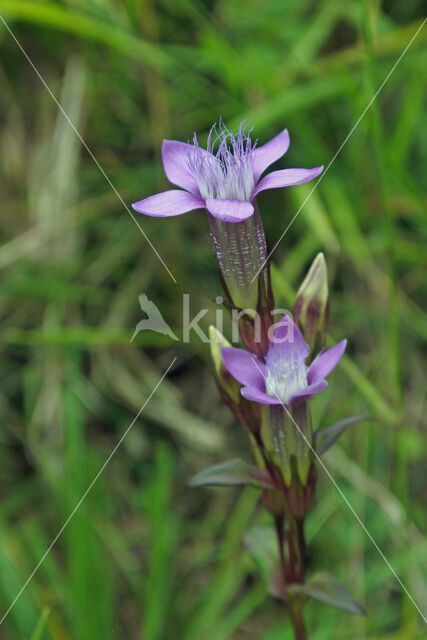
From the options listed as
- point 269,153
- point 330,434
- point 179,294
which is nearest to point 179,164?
point 269,153

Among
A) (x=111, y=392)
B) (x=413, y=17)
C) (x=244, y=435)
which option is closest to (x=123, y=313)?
(x=111, y=392)

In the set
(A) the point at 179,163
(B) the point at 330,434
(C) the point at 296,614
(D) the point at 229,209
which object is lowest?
(C) the point at 296,614

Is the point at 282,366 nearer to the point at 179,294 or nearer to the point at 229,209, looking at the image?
the point at 229,209

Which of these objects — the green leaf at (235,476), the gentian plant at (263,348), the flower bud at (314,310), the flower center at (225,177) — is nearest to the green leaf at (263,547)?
the gentian plant at (263,348)

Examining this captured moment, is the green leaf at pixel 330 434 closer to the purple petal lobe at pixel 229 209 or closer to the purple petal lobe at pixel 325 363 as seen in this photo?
the purple petal lobe at pixel 325 363

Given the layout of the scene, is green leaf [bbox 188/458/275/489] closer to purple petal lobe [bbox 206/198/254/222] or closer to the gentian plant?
the gentian plant

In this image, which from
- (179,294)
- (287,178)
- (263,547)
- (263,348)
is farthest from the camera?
(179,294)

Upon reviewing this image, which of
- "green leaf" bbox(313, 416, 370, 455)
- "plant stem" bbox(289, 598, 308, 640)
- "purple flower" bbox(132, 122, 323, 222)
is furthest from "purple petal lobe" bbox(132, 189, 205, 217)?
"plant stem" bbox(289, 598, 308, 640)

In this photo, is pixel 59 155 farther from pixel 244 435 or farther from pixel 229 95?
pixel 244 435
